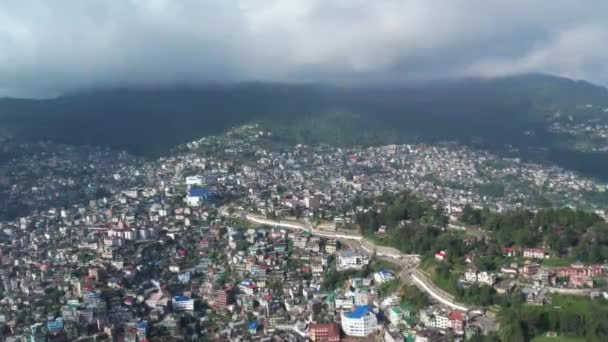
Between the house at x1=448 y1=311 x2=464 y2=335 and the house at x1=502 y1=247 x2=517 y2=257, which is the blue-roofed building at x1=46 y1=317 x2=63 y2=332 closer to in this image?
the house at x1=448 y1=311 x2=464 y2=335

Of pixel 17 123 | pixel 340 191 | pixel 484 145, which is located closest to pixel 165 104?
pixel 17 123

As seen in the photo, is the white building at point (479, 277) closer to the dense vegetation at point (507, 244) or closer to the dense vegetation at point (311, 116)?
the dense vegetation at point (507, 244)

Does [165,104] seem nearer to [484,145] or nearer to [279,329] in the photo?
[484,145]

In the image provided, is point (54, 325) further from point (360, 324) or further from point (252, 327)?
point (360, 324)

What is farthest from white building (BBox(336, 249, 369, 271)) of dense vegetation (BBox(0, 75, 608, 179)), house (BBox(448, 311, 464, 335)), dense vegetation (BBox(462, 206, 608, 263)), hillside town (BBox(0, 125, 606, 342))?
dense vegetation (BBox(0, 75, 608, 179))

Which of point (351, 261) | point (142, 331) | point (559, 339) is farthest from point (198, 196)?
point (559, 339)

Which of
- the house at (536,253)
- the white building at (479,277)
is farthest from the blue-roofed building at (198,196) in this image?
the house at (536,253)
